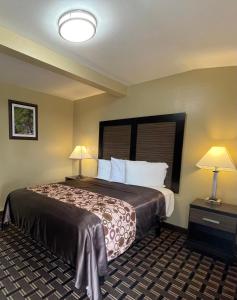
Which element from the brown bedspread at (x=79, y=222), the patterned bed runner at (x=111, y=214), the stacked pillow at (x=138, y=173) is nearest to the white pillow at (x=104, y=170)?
the stacked pillow at (x=138, y=173)

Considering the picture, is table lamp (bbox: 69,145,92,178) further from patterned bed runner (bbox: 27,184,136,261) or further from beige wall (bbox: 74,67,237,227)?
patterned bed runner (bbox: 27,184,136,261)

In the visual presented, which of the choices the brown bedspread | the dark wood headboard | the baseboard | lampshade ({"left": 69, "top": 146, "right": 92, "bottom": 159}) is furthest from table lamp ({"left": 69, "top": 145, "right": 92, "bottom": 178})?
the baseboard

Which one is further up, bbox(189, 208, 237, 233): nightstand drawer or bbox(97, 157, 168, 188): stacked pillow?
bbox(97, 157, 168, 188): stacked pillow

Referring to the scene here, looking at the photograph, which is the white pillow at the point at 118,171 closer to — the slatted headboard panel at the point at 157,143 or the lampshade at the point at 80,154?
the slatted headboard panel at the point at 157,143

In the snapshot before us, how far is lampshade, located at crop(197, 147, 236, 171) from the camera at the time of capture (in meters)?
2.20

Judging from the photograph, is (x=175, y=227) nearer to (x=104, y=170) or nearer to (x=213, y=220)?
(x=213, y=220)

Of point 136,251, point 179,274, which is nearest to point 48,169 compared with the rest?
point 136,251

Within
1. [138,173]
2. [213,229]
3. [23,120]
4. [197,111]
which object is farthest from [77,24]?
[213,229]

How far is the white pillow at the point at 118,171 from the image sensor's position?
125 inches

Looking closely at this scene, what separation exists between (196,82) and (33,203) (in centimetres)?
287

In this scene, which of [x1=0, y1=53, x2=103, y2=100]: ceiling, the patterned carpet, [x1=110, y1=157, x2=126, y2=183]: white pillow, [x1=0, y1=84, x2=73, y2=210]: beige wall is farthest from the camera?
[x1=0, y1=84, x2=73, y2=210]: beige wall

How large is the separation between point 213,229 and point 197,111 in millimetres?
1682

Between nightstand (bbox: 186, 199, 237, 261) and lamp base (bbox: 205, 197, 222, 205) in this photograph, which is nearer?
nightstand (bbox: 186, 199, 237, 261)

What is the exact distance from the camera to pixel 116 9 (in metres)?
1.53
